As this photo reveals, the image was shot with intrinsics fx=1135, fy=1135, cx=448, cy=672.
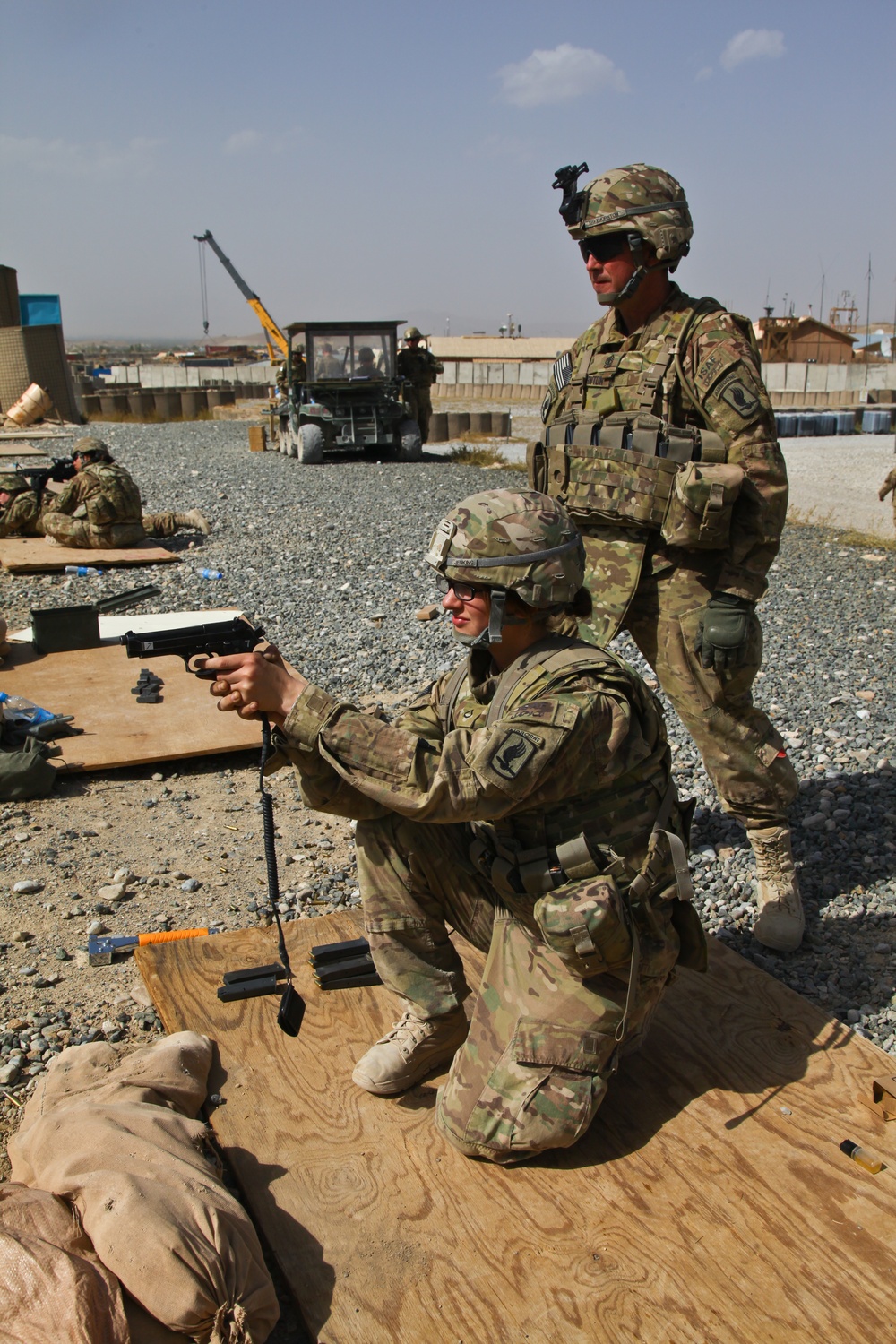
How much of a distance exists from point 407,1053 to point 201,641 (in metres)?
1.10

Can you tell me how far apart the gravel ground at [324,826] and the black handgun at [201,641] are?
1.24 metres

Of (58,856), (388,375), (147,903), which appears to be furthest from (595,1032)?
(388,375)

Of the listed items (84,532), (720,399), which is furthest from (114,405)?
(720,399)

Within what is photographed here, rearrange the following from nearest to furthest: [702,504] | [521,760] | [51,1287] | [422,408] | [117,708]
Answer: [51,1287], [521,760], [702,504], [117,708], [422,408]

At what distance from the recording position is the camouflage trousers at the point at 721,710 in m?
3.48

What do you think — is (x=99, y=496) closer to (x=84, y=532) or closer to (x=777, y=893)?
(x=84, y=532)

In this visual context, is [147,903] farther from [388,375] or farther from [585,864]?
[388,375]

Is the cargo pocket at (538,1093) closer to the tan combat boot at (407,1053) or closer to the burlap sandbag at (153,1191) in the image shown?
the tan combat boot at (407,1053)

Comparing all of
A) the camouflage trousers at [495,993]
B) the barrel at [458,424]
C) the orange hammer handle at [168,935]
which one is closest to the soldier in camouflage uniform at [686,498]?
the camouflage trousers at [495,993]

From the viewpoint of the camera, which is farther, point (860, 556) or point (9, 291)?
point (9, 291)

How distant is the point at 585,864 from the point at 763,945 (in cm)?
146

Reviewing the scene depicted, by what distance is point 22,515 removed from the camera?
10500mm

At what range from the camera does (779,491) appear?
3475 millimetres

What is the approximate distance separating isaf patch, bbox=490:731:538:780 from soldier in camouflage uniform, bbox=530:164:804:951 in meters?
1.29
